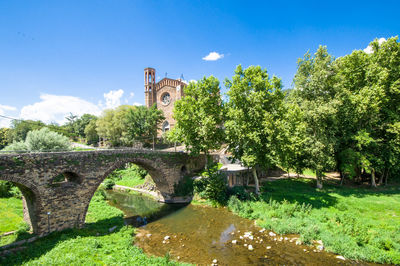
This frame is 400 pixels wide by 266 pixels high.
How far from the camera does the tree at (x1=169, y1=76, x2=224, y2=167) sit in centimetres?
2097

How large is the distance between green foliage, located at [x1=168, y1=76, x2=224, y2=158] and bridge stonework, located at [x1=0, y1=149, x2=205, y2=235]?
6419 millimetres

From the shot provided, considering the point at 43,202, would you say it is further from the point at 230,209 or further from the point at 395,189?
the point at 395,189

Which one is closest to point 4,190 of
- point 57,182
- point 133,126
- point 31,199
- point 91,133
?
point 31,199

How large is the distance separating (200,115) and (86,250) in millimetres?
14309

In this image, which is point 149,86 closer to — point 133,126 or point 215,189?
point 133,126

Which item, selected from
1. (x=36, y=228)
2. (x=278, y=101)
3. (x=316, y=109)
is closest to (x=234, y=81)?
(x=278, y=101)

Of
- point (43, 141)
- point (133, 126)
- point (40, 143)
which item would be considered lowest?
point (40, 143)

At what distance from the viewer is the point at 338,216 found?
13828 millimetres

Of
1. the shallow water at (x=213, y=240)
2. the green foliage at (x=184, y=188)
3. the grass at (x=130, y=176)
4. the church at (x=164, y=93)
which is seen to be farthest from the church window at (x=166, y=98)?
the shallow water at (x=213, y=240)

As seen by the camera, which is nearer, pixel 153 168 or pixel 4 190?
pixel 4 190

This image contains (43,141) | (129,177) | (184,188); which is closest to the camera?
(184,188)

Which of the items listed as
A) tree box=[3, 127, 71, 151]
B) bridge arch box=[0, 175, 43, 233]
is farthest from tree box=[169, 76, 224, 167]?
tree box=[3, 127, 71, 151]

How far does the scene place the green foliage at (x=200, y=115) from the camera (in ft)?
68.8

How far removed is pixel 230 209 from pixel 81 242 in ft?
39.1
